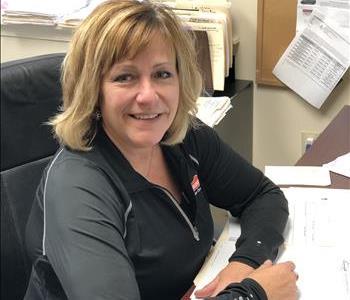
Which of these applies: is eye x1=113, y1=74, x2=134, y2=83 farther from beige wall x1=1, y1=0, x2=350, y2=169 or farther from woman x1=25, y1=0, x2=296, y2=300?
beige wall x1=1, y1=0, x2=350, y2=169

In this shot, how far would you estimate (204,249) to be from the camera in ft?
4.06

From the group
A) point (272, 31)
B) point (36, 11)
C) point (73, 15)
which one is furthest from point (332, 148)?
point (36, 11)

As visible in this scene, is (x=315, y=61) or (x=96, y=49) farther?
(x=315, y=61)

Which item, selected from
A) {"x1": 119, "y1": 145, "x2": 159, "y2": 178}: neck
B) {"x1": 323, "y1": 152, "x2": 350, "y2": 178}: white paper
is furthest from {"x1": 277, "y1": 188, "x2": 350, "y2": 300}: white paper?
{"x1": 119, "y1": 145, "x2": 159, "y2": 178}: neck

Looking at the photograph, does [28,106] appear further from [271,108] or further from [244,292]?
[271,108]

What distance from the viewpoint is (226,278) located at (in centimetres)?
110

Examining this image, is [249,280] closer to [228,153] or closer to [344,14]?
[228,153]

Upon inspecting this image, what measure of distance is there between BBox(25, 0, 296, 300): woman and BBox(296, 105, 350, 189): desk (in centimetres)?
29

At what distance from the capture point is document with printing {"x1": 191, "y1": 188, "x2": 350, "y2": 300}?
3.51 ft

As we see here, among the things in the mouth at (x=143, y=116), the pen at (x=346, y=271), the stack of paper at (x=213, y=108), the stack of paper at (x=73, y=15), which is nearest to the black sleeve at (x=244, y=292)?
the pen at (x=346, y=271)

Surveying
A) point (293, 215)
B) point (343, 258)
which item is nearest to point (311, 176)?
point (293, 215)

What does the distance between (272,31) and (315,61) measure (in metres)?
0.20

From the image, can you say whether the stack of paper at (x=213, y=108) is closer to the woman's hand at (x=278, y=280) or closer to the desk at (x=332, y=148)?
the desk at (x=332, y=148)

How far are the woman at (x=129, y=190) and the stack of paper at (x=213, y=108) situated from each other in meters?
0.62
